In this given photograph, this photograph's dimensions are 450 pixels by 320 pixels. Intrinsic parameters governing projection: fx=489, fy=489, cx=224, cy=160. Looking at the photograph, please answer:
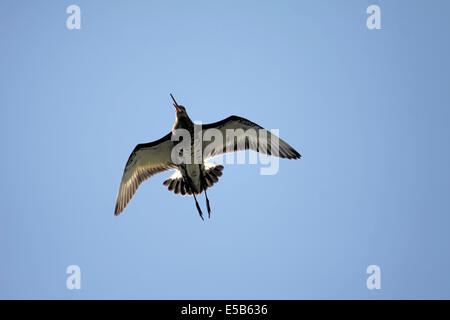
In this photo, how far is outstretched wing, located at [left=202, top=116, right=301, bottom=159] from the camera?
9.16m

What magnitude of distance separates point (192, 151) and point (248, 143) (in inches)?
42.7

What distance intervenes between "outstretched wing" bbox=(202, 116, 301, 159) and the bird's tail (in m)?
0.25

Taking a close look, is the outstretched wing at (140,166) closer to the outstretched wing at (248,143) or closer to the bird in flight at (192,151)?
the bird in flight at (192,151)

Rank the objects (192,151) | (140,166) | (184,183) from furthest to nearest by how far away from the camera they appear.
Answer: (140,166) → (184,183) → (192,151)

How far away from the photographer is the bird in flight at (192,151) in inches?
355

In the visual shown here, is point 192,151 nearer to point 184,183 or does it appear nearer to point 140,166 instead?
point 184,183

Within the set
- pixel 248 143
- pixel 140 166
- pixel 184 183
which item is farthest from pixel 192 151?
pixel 140 166

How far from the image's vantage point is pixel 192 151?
9.16m
